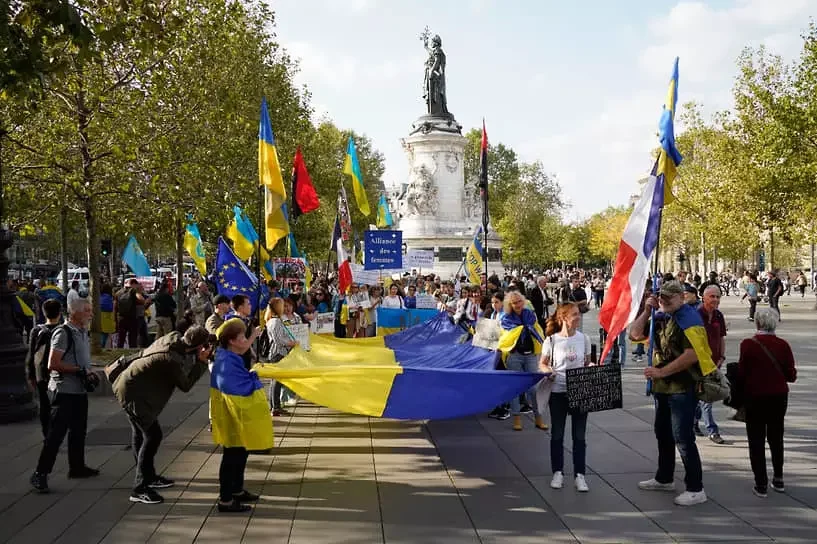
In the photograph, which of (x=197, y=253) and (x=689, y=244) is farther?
(x=689, y=244)

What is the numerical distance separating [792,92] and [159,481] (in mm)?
31057

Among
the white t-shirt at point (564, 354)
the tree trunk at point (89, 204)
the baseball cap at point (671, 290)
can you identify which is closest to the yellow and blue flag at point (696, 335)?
the baseball cap at point (671, 290)

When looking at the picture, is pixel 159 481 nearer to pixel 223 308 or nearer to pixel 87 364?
pixel 87 364

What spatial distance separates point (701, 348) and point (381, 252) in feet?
45.2

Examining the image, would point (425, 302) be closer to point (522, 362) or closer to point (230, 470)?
point (522, 362)

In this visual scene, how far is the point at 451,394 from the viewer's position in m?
8.67

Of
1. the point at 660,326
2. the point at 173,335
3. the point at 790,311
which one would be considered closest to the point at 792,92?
the point at 790,311

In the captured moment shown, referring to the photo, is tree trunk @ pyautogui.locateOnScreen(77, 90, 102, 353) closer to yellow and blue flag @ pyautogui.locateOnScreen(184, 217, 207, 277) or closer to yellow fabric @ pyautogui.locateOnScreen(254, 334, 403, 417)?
yellow and blue flag @ pyautogui.locateOnScreen(184, 217, 207, 277)

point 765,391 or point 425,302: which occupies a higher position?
point 425,302

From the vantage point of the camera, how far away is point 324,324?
1534 cm

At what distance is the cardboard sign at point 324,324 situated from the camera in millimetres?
14995

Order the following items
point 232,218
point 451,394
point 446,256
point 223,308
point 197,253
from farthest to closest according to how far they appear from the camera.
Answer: point 446,256 < point 197,253 < point 232,218 < point 223,308 < point 451,394

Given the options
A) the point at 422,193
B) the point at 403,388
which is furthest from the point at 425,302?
the point at 422,193

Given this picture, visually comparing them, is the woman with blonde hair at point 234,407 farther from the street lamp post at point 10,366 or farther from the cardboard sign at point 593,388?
the street lamp post at point 10,366
